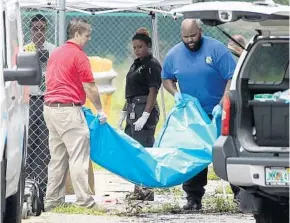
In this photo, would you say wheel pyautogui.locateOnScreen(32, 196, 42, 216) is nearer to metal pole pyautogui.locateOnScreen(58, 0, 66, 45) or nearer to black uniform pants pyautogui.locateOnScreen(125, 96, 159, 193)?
metal pole pyautogui.locateOnScreen(58, 0, 66, 45)

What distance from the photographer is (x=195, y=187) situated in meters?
12.6

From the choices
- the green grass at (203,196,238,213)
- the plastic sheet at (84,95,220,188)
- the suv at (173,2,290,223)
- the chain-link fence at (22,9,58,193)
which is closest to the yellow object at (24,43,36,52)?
the chain-link fence at (22,9,58,193)

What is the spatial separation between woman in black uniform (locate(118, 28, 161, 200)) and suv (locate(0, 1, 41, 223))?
90.4 inches

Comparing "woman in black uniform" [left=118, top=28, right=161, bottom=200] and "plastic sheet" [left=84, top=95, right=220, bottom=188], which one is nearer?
"plastic sheet" [left=84, top=95, right=220, bottom=188]

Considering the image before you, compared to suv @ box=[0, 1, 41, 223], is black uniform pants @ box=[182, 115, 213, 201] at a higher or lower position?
lower

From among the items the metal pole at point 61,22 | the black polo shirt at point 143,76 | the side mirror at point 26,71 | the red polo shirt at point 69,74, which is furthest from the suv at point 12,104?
the black polo shirt at point 143,76

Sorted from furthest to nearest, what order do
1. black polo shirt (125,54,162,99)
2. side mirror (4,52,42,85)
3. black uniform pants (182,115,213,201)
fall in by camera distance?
black polo shirt (125,54,162,99) < black uniform pants (182,115,213,201) < side mirror (4,52,42,85)

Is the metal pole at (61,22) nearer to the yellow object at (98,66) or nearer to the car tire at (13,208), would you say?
the car tire at (13,208)

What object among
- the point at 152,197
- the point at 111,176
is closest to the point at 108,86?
the point at 111,176

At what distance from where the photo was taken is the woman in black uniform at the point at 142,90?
43.8 ft

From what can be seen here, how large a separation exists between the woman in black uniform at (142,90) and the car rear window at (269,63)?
3.79 metres

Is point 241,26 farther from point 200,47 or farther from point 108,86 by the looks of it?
point 108,86

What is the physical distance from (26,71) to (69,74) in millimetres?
3658

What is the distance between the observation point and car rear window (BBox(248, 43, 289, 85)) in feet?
30.8
